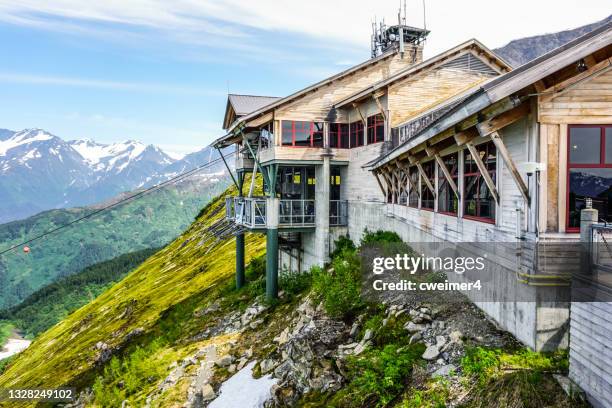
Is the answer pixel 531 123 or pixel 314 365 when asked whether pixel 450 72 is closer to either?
pixel 531 123

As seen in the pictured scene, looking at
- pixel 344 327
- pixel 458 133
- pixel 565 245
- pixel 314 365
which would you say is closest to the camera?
pixel 565 245

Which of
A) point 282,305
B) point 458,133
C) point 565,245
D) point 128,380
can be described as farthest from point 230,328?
point 565,245

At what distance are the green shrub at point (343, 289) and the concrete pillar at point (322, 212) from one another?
16.8 ft

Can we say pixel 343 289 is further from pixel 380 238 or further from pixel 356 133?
pixel 356 133

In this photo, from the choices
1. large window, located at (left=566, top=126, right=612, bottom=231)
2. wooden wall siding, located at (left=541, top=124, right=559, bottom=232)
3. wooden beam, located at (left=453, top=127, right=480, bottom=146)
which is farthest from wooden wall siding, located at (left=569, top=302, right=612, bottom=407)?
wooden beam, located at (left=453, top=127, right=480, bottom=146)

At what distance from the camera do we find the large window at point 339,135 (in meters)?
28.8

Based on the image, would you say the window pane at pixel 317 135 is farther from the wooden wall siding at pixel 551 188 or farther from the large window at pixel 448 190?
the wooden wall siding at pixel 551 188

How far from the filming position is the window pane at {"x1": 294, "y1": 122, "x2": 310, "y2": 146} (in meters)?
27.9

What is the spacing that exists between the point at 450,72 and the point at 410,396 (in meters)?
21.8

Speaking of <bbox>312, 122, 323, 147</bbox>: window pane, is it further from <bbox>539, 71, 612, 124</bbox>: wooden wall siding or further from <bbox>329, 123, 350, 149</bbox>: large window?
<bbox>539, 71, 612, 124</bbox>: wooden wall siding

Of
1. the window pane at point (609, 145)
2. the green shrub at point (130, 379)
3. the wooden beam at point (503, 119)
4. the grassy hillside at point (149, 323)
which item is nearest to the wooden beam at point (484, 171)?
the wooden beam at point (503, 119)

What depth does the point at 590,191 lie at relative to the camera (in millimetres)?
10211

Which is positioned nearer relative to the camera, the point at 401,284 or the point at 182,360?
the point at 401,284

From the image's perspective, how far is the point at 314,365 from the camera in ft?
49.9
